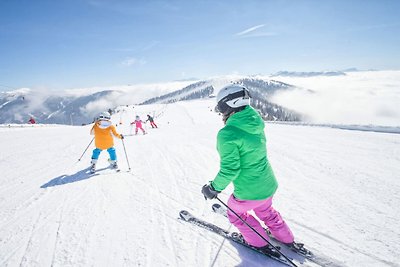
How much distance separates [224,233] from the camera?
3.93 meters

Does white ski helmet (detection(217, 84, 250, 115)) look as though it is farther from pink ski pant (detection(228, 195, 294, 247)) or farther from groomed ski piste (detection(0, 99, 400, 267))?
groomed ski piste (detection(0, 99, 400, 267))

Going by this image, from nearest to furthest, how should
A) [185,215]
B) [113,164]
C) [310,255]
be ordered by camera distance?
1. [310,255]
2. [185,215]
3. [113,164]

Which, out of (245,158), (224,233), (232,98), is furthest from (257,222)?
(232,98)

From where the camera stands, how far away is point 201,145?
37.2 ft

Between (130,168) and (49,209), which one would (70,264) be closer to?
(49,209)

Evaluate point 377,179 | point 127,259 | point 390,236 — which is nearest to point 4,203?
point 127,259

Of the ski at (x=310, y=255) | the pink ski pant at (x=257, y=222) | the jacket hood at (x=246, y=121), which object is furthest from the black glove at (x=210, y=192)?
the ski at (x=310, y=255)

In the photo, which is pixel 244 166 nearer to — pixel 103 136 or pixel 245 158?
pixel 245 158

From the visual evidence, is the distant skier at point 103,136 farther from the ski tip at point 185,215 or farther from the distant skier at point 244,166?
the distant skier at point 244,166

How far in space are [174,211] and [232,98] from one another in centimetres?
274

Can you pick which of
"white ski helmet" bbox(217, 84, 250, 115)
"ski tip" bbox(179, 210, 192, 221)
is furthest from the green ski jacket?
"ski tip" bbox(179, 210, 192, 221)

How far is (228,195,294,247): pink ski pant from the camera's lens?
10.8 feet

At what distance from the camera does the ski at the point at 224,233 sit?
327 centimetres

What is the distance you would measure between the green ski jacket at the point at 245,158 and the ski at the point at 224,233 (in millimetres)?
811
